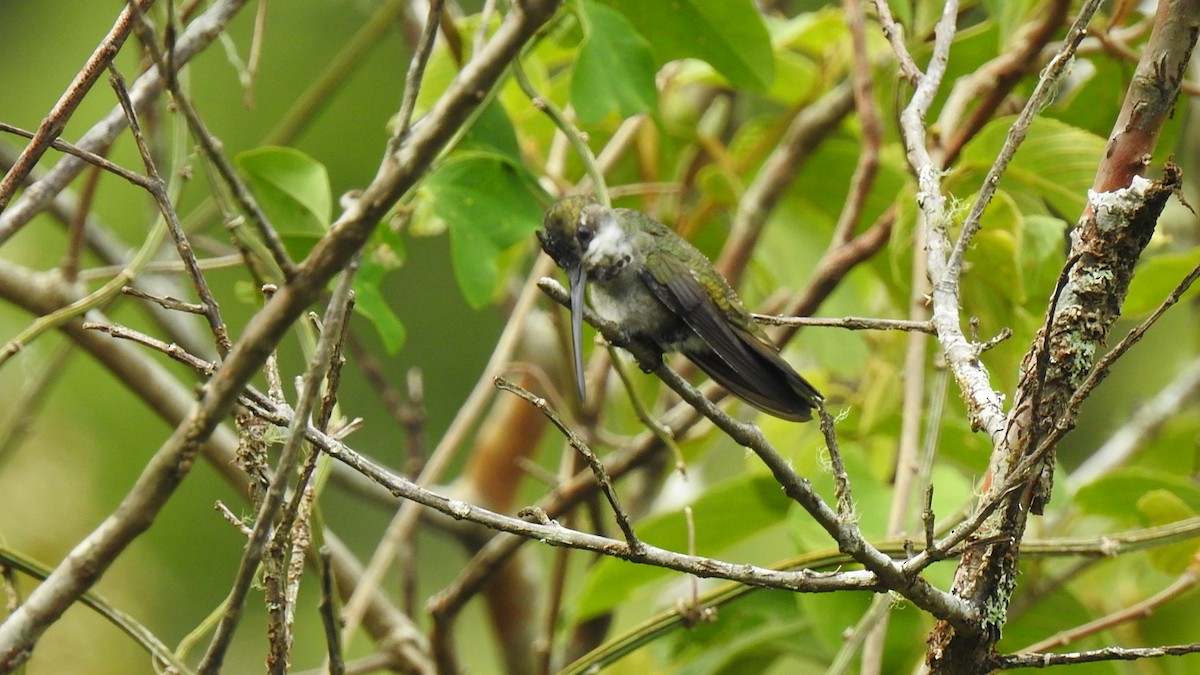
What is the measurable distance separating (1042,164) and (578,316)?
1.16m

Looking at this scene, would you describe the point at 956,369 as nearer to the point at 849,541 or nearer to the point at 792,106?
the point at 849,541

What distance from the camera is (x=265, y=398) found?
139 cm

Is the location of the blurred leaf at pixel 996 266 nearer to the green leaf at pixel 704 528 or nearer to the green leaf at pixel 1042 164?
the green leaf at pixel 1042 164

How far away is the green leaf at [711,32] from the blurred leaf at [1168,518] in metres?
1.27

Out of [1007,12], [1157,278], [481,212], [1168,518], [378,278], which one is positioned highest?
[1007,12]

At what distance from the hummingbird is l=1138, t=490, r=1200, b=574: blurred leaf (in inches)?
30.7

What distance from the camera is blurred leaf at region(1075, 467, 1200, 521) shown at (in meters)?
2.42

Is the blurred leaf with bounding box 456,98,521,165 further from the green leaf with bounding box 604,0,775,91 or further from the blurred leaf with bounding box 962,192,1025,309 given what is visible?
the blurred leaf with bounding box 962,192,1025,309

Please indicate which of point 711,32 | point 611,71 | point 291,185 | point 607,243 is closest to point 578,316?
point 607,243

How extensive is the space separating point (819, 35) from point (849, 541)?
2.42 meters

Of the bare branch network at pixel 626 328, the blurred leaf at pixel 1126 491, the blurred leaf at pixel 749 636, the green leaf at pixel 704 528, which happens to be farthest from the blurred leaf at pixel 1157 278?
the blurred leaf at pixel 749 636

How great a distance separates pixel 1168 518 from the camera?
2.35 metres

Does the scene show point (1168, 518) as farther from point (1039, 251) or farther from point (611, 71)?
point (611, 71)

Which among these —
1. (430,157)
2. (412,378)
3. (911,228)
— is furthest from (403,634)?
(430,157)
